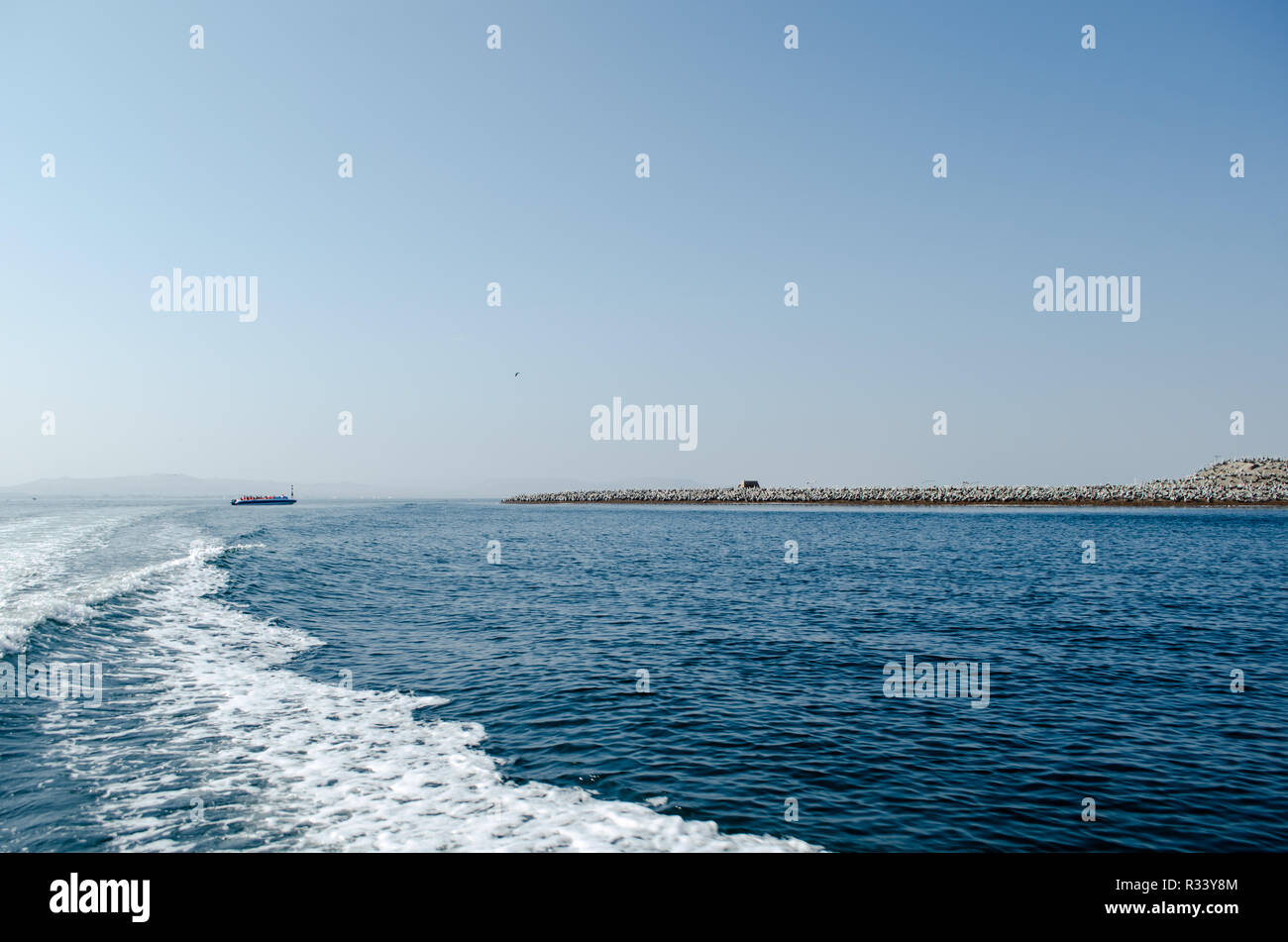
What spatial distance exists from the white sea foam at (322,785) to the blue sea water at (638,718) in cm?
6

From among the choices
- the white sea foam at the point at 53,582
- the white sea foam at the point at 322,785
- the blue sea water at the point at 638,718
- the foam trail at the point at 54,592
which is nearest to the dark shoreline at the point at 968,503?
the blue sea water at the point at 638,718

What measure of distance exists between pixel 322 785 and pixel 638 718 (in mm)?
6209

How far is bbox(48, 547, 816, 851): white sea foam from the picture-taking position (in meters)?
9.98

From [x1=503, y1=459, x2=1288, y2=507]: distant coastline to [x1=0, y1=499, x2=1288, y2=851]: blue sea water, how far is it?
128 metres

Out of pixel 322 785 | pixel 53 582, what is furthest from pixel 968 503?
pixel 322 785

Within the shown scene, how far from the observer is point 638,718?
15.3 m

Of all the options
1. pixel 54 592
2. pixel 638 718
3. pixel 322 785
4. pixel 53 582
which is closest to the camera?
pixel 322 785

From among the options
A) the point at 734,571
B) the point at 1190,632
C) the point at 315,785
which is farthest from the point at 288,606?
the point at 1190,632

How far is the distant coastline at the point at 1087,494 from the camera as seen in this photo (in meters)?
140

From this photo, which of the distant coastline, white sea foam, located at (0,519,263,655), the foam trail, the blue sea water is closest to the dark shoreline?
the distant coastline

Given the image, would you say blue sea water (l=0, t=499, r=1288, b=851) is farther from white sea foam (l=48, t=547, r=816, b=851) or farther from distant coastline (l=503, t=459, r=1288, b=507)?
distant coastline (l=503, t=459, r=1288, b=507)

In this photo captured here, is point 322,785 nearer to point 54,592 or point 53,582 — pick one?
point 54,592

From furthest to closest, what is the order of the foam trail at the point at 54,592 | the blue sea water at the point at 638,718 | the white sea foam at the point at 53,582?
the white sea foam at the point at 53,582 < the foam trail at the point at 54,592 < the blue sea water at the point at 638,718

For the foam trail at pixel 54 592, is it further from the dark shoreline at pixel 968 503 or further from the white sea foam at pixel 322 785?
the dark shoreline at pixel 968 503
